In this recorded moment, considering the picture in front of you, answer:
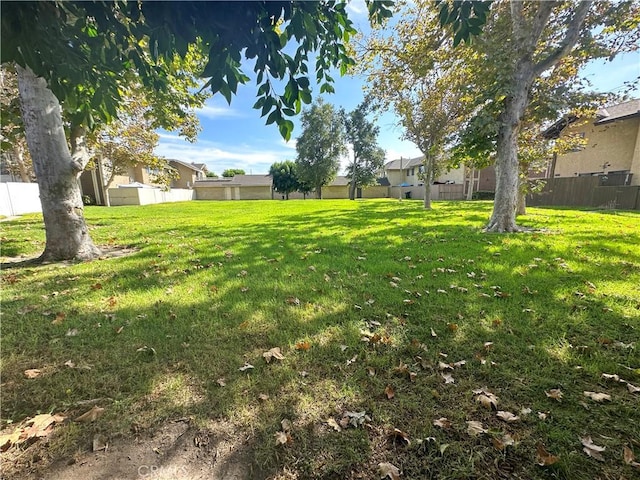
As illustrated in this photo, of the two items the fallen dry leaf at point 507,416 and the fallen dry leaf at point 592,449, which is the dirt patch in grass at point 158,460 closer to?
the fallen dry leaf at point 507,416

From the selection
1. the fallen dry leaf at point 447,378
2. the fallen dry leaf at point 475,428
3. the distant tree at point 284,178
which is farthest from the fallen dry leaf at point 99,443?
the distant tree at point 284,178

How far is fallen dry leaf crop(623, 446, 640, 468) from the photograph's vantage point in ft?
5.16

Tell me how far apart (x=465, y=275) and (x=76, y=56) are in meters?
5.48

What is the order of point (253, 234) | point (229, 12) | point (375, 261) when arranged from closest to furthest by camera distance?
point (229, 12) < point (375, 261) < point (253, 234)

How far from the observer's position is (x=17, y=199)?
17.2 metres

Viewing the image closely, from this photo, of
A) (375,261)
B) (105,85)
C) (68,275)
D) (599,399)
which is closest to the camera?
(599,399)

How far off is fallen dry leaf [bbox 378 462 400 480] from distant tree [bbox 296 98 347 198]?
39939 mm

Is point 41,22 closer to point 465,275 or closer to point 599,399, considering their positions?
point 599,399

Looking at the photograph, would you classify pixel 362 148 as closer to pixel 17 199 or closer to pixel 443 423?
pixel 17 199

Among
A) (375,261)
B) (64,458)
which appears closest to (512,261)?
(375,261)

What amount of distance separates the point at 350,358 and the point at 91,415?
6.39ft

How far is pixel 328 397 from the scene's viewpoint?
2109mm

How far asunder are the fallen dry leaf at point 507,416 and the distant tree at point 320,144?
130 ft

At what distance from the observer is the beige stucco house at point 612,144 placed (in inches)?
658
